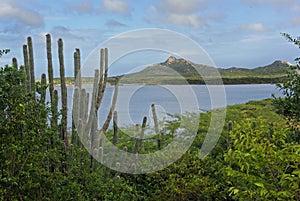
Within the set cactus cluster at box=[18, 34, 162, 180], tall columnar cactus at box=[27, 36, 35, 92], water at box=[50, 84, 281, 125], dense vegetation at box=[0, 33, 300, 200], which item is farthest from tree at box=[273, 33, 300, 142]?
tall columnar cactus at box=[27, 36, 35, 92]

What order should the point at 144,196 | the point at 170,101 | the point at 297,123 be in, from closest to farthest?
the point at 297,123 < the point at 144,196 < the point at 170,101

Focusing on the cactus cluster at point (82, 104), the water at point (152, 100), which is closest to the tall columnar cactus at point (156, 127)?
the water at point (152, 100)

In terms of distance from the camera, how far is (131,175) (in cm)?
730

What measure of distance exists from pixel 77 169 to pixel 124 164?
1.12 metres

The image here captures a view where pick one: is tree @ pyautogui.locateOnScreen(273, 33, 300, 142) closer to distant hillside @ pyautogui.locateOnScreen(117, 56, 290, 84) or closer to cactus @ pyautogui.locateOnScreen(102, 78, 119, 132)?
distant hillside @ pyautogui.locateOnScreen(117, 56, 290, 84)

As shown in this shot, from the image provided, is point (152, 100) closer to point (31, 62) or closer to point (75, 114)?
point (75, 114)

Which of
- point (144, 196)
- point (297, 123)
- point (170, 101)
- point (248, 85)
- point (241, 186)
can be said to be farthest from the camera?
point (248, 85)

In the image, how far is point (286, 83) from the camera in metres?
5.83

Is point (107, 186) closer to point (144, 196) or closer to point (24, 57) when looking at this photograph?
point (144, 196)

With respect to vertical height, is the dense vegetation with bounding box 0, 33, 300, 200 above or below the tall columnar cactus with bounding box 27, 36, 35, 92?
below

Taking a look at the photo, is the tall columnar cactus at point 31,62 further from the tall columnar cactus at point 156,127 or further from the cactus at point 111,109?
the tall columnar cactus at point 156,127

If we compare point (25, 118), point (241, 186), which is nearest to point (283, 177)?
point (241, 186)

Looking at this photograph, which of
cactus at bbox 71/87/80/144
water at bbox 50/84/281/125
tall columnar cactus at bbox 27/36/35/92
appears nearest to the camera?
tall columnar cactus at bbox 27/36/35/92

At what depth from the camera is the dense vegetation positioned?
429 centimetres
